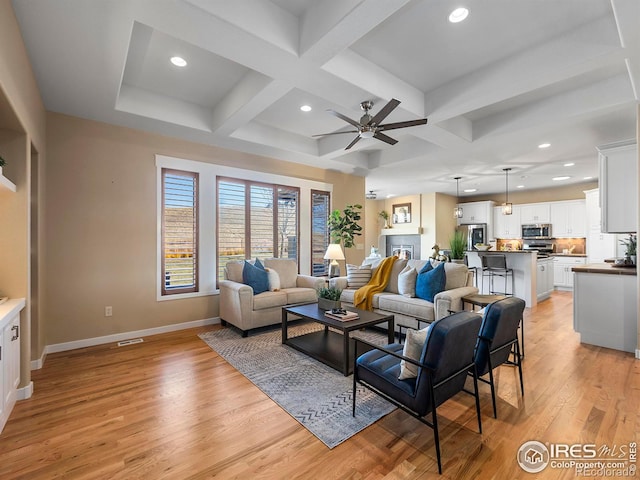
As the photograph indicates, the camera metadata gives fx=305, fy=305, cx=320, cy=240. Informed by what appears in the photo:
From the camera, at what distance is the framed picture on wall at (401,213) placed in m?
10.2

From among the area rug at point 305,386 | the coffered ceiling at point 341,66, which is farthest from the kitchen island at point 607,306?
the area rug at point 305,386

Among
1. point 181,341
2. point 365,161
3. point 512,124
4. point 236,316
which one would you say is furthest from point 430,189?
point 181,341

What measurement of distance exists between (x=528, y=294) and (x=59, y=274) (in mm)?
7705

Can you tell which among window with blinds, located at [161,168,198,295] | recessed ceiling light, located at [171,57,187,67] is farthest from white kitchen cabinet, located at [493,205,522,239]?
recessed ceiling light, located at [171,57,187,67]

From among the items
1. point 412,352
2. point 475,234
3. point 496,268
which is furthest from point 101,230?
point 475,234

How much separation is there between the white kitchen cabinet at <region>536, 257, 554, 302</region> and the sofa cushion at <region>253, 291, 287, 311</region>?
5.50m

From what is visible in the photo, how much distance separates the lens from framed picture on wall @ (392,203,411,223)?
10.2 m

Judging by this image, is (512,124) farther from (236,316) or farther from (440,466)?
(236,316)

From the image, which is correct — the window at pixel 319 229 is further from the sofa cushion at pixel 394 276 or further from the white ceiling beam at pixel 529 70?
the white ceiling beam at pixel 529 70

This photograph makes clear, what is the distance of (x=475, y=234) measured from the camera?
9.79 meters

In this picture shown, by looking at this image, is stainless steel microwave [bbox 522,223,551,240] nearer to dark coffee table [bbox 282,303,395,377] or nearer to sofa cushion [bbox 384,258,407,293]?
sofa cushion [bbox 384,258,407,293]

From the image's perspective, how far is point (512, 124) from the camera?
4.13 metres

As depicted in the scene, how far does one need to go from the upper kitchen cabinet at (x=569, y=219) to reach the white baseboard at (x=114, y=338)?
359 inches

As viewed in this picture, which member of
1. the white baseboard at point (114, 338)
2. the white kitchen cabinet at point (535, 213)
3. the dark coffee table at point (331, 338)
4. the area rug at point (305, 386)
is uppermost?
the white kitchen cabinet at point (535, 213)
